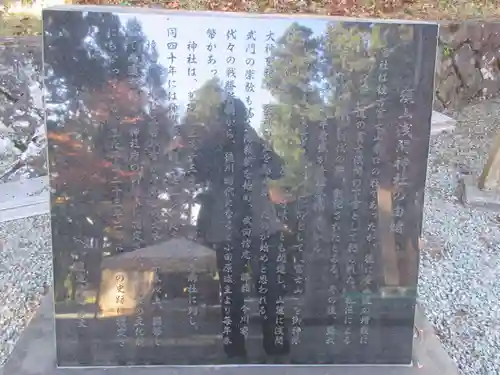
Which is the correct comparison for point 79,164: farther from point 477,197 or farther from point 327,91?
point 477,197

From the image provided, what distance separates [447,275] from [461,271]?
3.8 inches

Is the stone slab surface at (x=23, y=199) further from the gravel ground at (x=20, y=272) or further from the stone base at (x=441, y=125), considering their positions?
Result: the stone base at (x=441, y=125)

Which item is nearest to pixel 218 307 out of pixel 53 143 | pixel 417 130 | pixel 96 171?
pixel 96 171

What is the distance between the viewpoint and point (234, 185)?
1720mm

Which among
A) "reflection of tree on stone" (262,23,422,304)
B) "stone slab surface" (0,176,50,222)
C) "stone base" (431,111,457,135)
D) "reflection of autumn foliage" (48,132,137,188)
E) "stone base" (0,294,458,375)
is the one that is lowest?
"stone base" (0,294,458,375)

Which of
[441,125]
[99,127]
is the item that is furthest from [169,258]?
[441,125]

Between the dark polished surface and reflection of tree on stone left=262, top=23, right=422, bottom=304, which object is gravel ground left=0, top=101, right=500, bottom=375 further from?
reflection of tree on stone left=262, top=23, right=422, bottom=304

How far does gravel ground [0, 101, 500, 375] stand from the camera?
2211 mm

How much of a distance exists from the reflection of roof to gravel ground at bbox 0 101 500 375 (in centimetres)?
72

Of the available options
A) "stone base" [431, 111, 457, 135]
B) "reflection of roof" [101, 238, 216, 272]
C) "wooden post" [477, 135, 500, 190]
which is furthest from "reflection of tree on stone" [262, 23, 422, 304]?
"stone base" [431, 111, 457, 135]

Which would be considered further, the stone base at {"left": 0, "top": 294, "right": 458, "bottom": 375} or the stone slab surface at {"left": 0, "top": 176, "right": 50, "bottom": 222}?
the stone slab surface at {"left": 0, "top": 176, "right": 50, "bottom": 222}

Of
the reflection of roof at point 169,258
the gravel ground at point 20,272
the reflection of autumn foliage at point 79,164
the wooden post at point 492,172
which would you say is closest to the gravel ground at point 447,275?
the gravel ground at point 20,272

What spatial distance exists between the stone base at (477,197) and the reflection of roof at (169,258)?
234 cm

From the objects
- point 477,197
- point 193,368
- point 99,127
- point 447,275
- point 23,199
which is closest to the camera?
point 99,127
